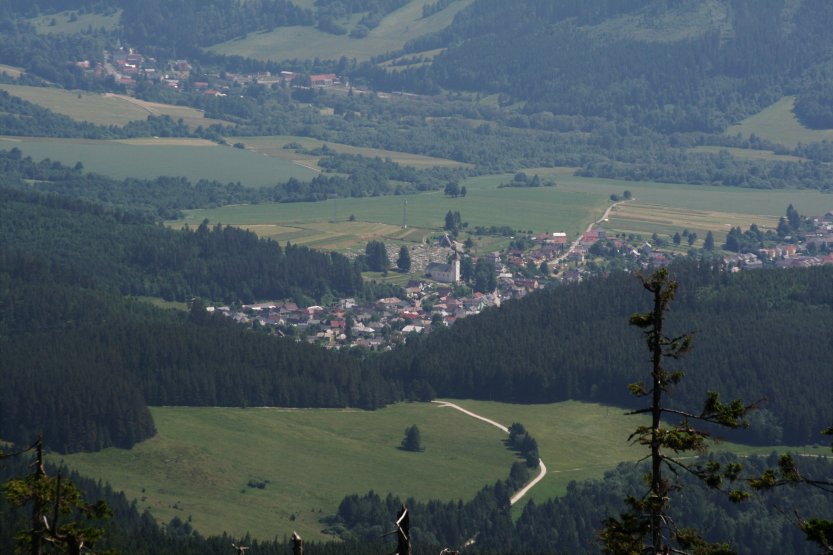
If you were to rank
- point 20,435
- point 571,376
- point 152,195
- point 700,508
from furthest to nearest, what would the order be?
point 152,195 → point 571,376 → point 20,435 → point 700,508

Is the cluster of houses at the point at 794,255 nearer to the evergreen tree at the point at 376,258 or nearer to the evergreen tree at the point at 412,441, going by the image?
the evergreen tree at the point at 376,258

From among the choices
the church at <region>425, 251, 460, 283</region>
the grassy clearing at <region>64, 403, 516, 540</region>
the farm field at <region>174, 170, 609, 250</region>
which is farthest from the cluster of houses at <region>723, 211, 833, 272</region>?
the grassy clearing at <region>64, 403, 516, 540</region>

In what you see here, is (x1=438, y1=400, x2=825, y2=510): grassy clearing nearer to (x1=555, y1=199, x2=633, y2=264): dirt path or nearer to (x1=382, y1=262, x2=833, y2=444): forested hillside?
(x1=382, y1=262, x2=833, y2=444): forested hillside

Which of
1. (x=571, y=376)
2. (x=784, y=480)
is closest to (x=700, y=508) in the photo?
(x=571, y=376)

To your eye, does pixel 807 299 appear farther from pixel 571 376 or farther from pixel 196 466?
pixel 196 466

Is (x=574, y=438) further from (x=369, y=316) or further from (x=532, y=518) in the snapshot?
(x=369, y=316)

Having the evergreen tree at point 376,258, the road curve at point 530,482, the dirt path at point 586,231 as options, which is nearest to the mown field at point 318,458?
the road curve at point 530,482

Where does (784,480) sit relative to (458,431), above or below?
above

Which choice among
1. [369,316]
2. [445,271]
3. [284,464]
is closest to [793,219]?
[445,271]
